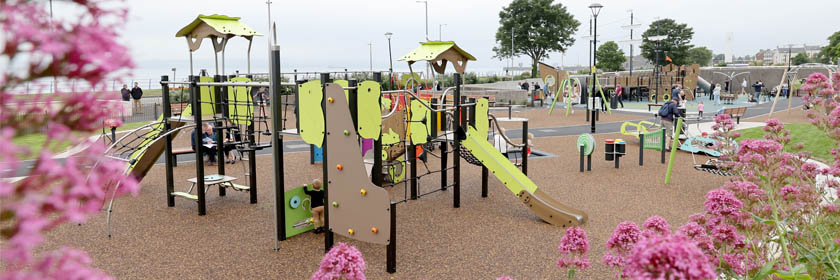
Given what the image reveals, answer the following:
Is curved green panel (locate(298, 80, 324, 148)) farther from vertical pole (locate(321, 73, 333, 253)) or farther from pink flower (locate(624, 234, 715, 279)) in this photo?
pink flower (locate(624, 234, 715, 279))

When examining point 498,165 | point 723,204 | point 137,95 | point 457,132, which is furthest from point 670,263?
point 137,95

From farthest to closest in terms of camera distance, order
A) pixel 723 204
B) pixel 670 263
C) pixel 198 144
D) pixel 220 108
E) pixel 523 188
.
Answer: pixel 220 108, pixel 198 144, pixel 523 188, pixel 723 204, pixel 670 263

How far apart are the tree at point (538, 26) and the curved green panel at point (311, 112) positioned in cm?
5919

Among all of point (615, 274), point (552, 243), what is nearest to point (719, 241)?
point (615, 274)

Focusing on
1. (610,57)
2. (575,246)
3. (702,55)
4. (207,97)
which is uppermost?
(702,55)

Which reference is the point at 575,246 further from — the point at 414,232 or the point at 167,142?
the point at 167,142

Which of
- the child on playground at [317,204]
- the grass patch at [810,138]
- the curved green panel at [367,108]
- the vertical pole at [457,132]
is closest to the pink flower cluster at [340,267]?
the curved green panel at [367,108]

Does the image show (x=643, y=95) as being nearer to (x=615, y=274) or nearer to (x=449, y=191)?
(x=449, y=191)

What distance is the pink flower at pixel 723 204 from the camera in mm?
2623

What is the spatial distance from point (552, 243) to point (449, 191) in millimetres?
3265

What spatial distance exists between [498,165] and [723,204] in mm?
5711

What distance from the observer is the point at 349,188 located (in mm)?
6449

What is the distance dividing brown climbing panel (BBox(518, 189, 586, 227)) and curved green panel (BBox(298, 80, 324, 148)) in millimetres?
3049

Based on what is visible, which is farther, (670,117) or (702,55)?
(702,55)
